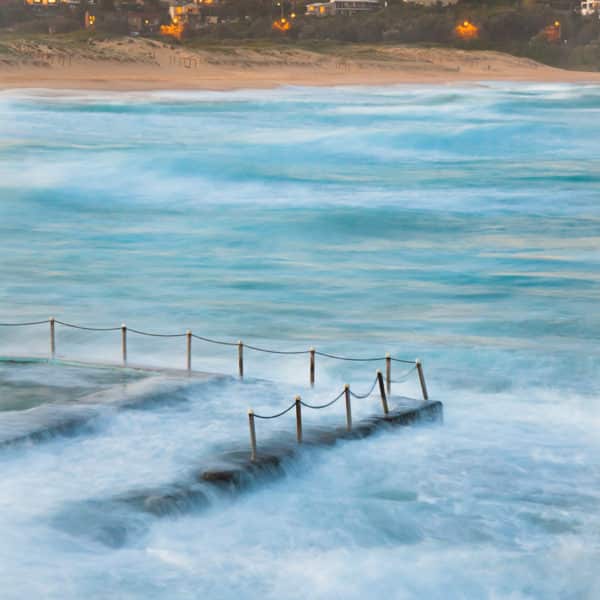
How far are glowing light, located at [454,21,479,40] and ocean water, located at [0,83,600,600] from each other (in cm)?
4442

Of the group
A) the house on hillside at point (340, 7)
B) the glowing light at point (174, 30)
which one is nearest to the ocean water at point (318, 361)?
the glowing light at point (174, 30)

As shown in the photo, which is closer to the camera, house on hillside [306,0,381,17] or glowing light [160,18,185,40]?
glowing light [160,18,185,40]

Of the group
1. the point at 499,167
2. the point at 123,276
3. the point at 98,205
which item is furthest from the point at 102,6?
the point at 123,276

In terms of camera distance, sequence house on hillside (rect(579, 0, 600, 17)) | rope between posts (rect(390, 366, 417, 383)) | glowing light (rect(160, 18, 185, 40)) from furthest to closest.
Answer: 1. house on hillside (rect(579, 0, 600, 17))
2. glowing light (rect(160, 18, 185, 40))
3. rope between posts (rect(390, 366, 417, 383))

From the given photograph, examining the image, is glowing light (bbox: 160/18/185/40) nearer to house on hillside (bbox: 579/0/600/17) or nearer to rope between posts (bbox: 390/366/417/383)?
house on hillside (bbox: 579/0/600/17)

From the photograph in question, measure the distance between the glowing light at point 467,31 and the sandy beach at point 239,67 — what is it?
2530 millimetres

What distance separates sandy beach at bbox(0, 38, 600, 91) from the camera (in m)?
76.1

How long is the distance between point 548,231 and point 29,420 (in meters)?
20.7

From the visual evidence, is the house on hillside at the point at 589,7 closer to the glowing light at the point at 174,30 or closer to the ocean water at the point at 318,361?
the glowing light at the point at 174,30

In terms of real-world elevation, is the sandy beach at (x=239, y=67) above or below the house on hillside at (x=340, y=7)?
below

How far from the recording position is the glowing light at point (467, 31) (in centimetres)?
9025

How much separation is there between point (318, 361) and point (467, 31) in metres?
78.8

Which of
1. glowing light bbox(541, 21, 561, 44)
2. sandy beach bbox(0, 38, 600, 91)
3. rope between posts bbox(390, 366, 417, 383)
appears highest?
A: glowing light bbox(541, 21, 561, 44)

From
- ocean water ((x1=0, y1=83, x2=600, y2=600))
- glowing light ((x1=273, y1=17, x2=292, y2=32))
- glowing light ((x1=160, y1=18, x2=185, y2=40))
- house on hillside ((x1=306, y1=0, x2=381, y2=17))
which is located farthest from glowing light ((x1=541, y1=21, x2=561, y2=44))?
ocean water ((x1=0, y1=83, x2=600, y2=600))
